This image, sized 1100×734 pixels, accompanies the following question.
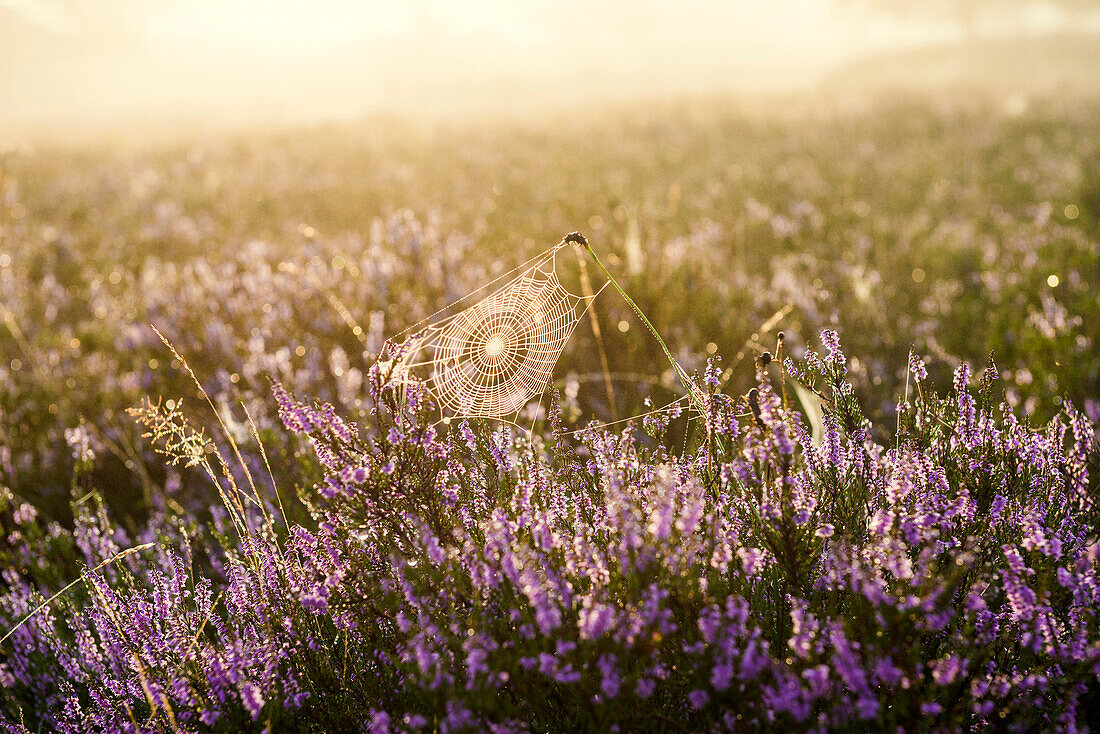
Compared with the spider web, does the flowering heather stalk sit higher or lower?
lower

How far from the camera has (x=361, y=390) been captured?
3.98 m

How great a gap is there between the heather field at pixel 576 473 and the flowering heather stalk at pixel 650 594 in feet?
0.05

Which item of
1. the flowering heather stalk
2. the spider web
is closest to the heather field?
the flowering heather stalk

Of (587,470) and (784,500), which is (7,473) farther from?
(784,500)

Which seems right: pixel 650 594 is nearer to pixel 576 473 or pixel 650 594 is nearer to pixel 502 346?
pixel 576 473

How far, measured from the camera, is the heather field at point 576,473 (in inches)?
63.1

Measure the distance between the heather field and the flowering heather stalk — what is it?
2cm

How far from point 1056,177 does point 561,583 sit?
1040 cm

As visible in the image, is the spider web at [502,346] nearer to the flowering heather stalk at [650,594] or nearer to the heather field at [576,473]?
the heather field at [576,473]

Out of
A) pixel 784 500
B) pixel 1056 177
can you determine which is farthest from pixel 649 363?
pixel 1056 177

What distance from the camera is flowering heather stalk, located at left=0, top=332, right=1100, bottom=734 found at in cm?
151

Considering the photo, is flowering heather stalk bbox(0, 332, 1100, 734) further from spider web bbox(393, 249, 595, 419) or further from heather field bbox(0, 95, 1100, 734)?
spider web bbox(393, 249, 595, 419)

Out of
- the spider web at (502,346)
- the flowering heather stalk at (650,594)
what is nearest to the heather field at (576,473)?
the flowering heather stalk at (650,594)

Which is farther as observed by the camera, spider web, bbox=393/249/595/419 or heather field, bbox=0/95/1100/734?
spider web, bbox=393/249/595/419
